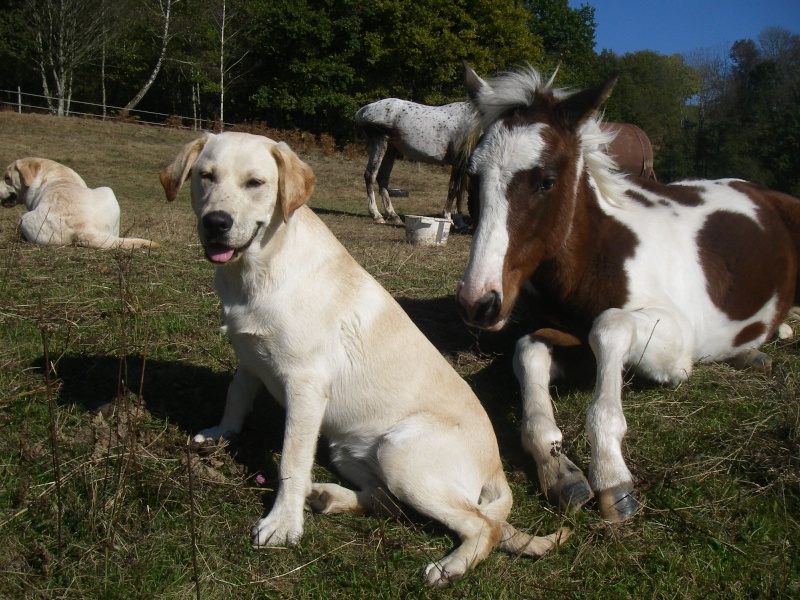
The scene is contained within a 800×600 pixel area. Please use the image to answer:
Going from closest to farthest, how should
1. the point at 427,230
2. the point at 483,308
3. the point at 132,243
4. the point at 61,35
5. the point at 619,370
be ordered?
Result: 1. the point at 483,308
2. the point at 619,370
3. the point at 132,243
4. the point at 427,230
5. the point at 61,35

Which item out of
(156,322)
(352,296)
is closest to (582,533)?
(352,296)

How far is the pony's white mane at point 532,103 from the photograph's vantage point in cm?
351

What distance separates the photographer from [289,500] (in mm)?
2541

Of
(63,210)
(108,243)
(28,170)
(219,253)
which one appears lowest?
(108,243)

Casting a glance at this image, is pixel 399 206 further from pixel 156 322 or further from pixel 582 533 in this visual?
pixel 582 533

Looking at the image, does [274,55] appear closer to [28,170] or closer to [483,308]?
[28,170]

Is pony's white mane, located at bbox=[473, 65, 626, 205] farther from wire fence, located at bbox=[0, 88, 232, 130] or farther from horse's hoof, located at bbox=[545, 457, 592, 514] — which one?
wire fence, located at bbox=[0, 88, 232, 130]

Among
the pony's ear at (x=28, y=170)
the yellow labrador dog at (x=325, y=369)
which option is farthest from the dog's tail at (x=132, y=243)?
the yellow labrador dog at (x=325, y=369)

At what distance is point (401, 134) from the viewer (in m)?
12.4

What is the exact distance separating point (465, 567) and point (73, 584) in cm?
133

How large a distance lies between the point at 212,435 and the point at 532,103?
7.99ft

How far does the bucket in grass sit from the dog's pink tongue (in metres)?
5.85

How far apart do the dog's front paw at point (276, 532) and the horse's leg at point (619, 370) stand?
134cm

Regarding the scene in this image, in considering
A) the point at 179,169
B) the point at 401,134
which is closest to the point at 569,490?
the point at 179,169
